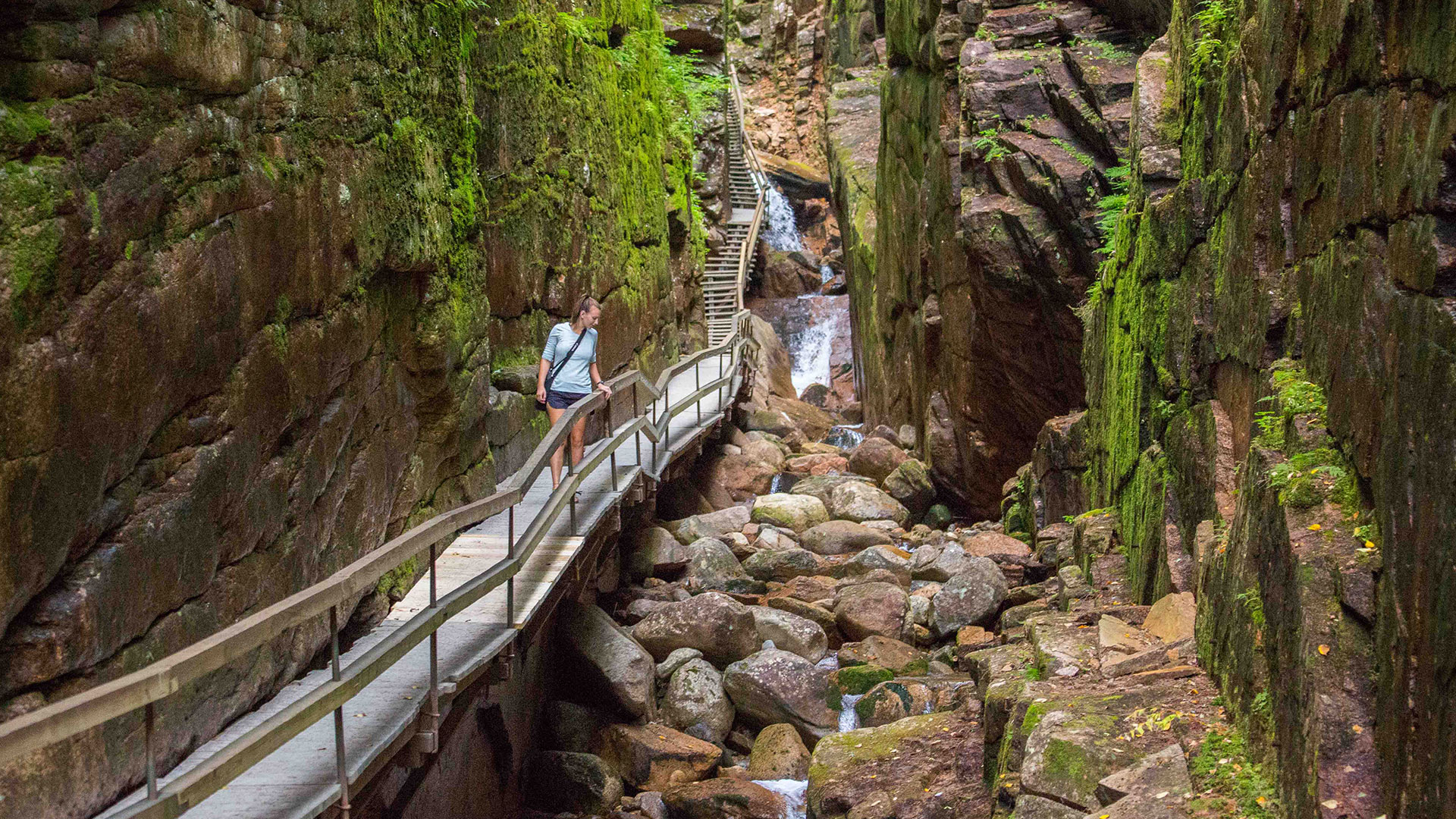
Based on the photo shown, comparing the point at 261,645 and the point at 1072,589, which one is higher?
the point at 261,645

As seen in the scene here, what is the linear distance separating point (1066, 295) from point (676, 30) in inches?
750

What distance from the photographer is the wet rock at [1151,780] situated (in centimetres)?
442

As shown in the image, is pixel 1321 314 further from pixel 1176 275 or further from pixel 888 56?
pixel 888 56

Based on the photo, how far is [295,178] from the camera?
5945 millimetres

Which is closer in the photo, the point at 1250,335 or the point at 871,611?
the point at 1250,335

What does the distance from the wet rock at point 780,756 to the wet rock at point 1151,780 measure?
4176 mm

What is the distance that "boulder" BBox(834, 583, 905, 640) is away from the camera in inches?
420

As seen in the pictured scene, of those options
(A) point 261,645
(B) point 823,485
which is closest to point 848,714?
(A) point 261,645

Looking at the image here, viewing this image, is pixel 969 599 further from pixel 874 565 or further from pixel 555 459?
pixel 555 459

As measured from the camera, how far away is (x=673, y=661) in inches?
383

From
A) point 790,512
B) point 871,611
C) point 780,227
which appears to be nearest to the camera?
point 871,611

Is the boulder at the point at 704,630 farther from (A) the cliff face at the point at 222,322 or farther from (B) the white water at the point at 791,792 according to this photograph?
(A) the cliff face at the point at 222,322

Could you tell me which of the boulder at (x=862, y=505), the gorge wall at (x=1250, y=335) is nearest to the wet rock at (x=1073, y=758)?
the gorge wall at (x=1250, y=335)

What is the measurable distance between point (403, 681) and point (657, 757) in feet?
11.1
